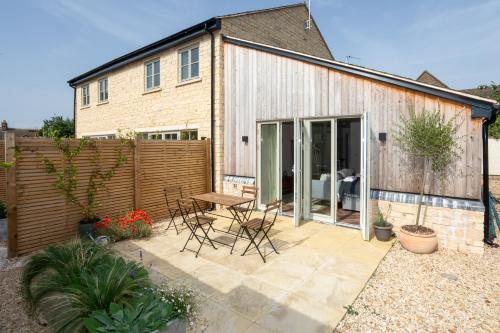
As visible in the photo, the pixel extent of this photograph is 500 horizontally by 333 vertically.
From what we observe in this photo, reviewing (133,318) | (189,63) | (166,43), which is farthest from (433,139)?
(166,43)

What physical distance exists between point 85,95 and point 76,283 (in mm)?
16717

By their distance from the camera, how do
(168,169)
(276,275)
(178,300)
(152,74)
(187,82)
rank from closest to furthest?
(178,300) < (276,275) < (168,169) < (187,82) < (152,74)

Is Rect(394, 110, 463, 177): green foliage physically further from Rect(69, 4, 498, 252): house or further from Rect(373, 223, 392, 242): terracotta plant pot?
Rect(373, 223, 392, 242): terracotta plant pot

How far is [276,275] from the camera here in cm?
436

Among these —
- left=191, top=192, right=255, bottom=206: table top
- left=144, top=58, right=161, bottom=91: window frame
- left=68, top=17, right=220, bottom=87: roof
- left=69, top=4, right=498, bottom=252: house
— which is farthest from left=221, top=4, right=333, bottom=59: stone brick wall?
left=191, top=192, right=255, bottom=206: table top

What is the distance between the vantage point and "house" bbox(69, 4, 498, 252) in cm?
554

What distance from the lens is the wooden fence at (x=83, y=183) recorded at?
17.0 ft

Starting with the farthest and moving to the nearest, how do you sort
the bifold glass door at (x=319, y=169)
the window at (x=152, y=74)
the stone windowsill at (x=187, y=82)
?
the window at (x=152, y=74)
the stone windowsill at (x=187, y=82)
the bifold glass door at (x=319, y=169)

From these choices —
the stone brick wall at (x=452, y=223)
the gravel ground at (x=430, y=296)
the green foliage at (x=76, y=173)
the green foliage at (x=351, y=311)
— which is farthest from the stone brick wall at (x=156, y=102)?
the green foliage at (x=351, y=311)

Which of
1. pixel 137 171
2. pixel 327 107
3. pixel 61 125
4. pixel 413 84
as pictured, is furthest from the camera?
pixel 61 125

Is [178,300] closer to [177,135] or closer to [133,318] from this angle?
[133,318]

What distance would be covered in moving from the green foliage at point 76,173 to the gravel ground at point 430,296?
5586mm

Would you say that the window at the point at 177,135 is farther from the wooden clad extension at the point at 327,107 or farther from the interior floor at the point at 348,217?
the interior floor at the point at 348,217

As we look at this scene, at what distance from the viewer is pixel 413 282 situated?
4.23 metres
